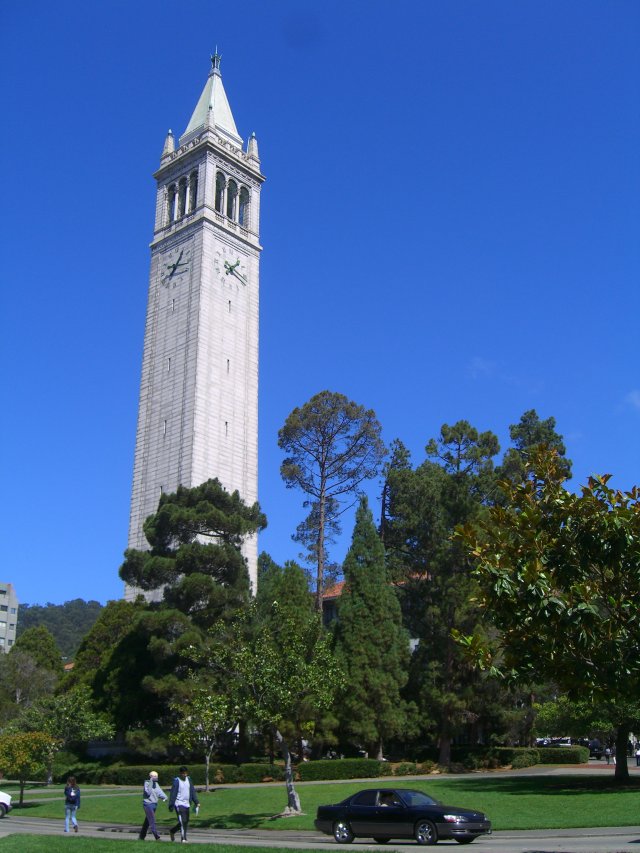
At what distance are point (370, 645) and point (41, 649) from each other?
30.7 metres

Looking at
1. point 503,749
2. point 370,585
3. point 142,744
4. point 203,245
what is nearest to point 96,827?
point 142,744

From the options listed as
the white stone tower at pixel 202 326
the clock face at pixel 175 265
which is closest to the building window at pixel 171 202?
the white stone tower at pixel 202 326

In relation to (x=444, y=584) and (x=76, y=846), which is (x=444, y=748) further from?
(x=76, y=846)

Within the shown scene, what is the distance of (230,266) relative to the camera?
202ft

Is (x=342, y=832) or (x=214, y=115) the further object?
(x=214, y=115)

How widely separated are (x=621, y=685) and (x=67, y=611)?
196634mm

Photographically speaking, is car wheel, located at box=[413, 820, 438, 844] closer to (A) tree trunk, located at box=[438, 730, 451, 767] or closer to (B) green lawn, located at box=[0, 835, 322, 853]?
(B) green lawn, located at box=[0, 835, 322, 853]

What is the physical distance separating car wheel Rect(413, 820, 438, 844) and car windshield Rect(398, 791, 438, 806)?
591mm

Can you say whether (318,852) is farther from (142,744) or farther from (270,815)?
(142,744)

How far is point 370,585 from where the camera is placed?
40156 mm

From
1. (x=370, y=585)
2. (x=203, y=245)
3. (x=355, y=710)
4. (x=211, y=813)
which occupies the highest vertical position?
(x=203, y=245)

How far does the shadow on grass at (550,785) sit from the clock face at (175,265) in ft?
136

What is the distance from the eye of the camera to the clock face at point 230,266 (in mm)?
61062

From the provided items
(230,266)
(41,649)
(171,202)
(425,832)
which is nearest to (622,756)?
(425,832)
